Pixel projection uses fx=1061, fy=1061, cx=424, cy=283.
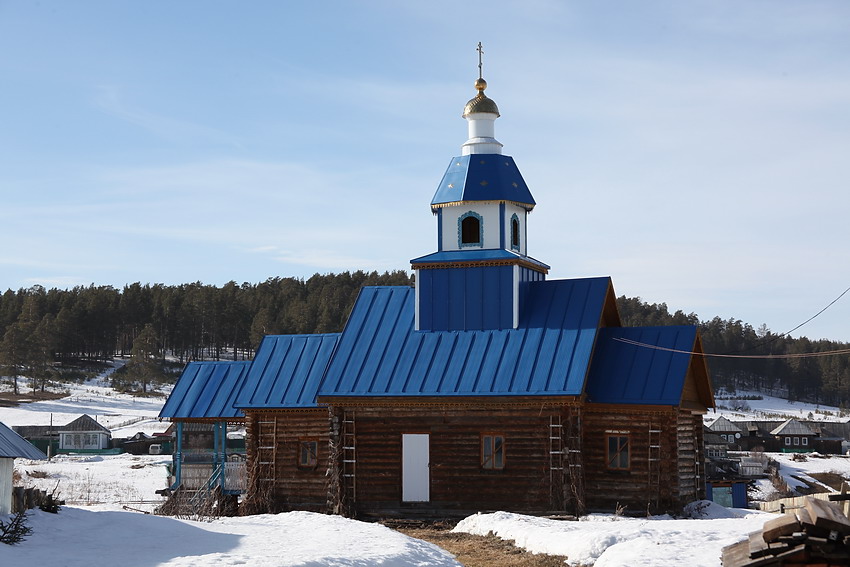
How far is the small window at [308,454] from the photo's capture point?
29.9 metres

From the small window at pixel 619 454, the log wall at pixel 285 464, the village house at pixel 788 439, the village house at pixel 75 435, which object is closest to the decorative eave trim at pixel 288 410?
the log wall at pixel 285 464

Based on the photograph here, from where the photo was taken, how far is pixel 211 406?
32.0m

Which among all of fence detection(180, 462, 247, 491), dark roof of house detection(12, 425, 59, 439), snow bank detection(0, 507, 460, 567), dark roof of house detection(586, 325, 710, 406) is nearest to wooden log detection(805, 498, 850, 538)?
snow bank detection(0, 507, 460, 567)

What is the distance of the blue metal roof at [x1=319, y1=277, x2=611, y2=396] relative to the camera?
27562 millimetres

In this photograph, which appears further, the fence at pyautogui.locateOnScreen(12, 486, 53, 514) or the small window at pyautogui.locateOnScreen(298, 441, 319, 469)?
the small window at pyautogui.locateOnScreen(298, 441, 319, 469)

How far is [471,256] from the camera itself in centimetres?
3014

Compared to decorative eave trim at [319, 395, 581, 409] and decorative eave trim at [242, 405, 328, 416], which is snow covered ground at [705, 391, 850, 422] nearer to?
decorative eave trim at [242, 405, 328, 416]

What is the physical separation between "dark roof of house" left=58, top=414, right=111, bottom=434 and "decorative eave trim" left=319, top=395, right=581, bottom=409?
48356mm

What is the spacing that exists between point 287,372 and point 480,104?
9.82m

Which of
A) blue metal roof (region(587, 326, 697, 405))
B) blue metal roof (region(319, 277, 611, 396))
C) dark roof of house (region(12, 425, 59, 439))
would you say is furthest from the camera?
dark roof of house (region(12, 425, 59, 439))

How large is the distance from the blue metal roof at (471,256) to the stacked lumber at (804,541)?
1868 cm

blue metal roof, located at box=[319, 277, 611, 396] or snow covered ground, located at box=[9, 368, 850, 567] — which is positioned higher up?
blue metal roof, located at box=[319, 277, 611, 396]

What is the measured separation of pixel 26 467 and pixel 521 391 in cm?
3771

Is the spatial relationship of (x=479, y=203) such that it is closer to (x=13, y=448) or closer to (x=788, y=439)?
(x=13, y=448)
